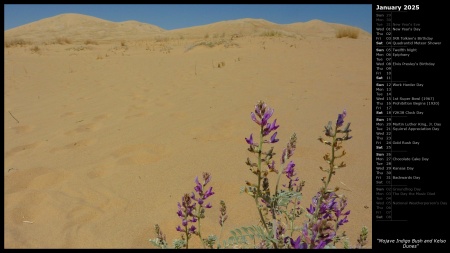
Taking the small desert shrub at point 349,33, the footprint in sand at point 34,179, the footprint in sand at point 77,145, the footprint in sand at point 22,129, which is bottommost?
the footprint in sand at point 34,179

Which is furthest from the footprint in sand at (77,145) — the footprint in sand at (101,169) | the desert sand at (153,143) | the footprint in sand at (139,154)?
the footprint in sand at (101,169)

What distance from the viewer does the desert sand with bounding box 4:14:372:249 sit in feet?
9.35

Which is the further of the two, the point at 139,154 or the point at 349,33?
the point at 349,33

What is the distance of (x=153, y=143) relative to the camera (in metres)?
4.42

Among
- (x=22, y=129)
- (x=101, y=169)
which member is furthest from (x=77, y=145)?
(x=22, y=129)

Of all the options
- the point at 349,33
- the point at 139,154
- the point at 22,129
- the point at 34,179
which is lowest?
the point at 34,179

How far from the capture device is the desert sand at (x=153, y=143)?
285 cm

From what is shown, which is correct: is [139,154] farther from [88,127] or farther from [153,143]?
[88,127]

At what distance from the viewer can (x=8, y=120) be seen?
18.3 feet

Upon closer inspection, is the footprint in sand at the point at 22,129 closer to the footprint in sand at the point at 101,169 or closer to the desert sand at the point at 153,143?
the desert sand at the point at 153,143

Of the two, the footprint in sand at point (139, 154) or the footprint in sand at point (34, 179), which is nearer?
the footprint in sand at point (34, 179)

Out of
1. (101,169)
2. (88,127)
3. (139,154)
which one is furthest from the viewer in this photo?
(88,127)

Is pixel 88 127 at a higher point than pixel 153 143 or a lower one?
higher

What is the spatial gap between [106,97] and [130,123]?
210 cm
